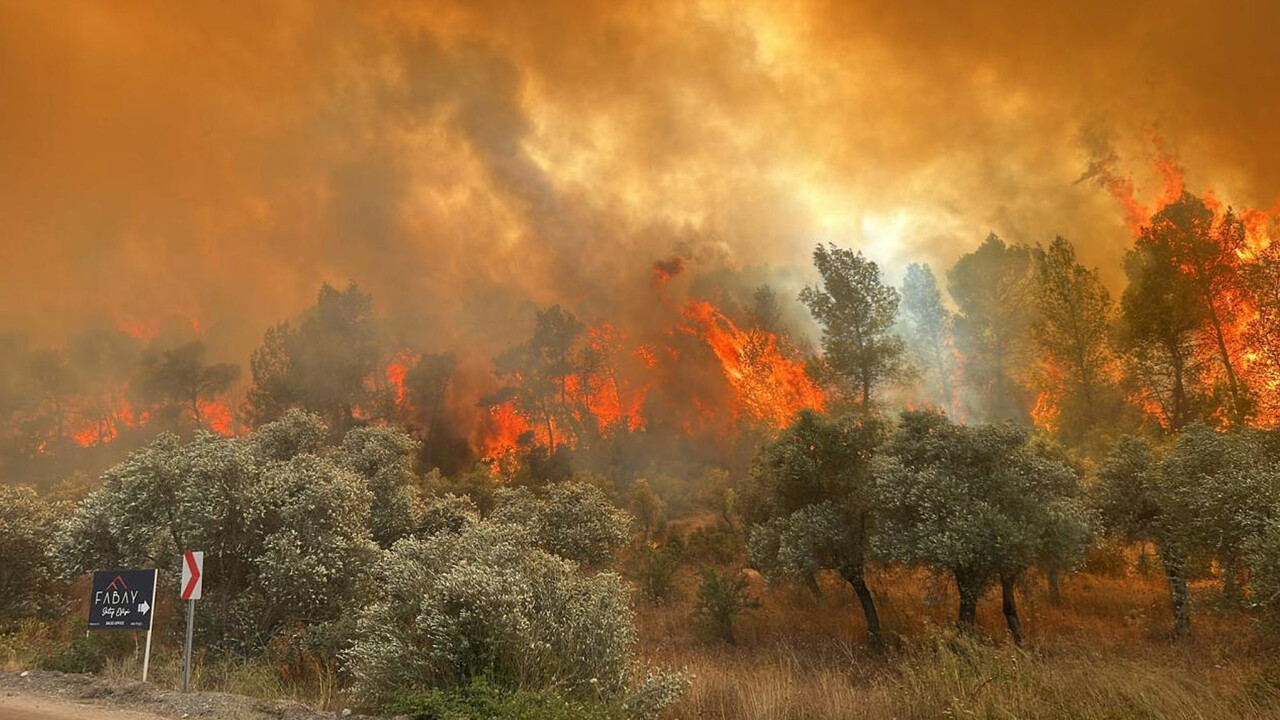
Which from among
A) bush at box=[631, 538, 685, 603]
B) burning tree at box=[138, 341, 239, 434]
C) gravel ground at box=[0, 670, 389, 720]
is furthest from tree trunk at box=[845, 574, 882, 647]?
burning tree at box=[138, 341, 239, 434]

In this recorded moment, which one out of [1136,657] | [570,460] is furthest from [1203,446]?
[570,460]

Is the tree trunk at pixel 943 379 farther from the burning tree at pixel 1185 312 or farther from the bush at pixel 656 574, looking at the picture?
the bush at pixel 656 574

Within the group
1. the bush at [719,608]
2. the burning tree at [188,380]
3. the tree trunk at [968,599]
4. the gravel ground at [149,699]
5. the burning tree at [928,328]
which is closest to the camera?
the gravel ground at [149,699]

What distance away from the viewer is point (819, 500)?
29.0 metres

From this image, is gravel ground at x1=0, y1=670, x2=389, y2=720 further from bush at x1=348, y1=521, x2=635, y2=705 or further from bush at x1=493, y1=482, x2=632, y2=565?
bush at x1=493, y1=482, x2=632, y2=565

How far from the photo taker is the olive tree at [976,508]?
73.9 ft

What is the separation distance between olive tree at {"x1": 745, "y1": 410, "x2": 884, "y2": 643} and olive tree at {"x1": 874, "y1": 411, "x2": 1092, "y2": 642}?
2000 mm

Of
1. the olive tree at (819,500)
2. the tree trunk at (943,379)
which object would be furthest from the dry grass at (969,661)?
the tree trunk at (943,379)

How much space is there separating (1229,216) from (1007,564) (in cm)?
3976

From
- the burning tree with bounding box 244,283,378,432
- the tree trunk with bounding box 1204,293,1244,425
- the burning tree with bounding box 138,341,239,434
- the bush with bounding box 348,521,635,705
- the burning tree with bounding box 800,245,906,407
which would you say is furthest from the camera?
the burning tree with bounding box 138,341,239,434

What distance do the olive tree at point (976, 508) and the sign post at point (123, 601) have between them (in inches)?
921

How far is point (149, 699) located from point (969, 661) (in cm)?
1945

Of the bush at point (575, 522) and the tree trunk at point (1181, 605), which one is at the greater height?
the bush at point (575, 522)

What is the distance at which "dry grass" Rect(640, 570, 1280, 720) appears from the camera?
1179cm
